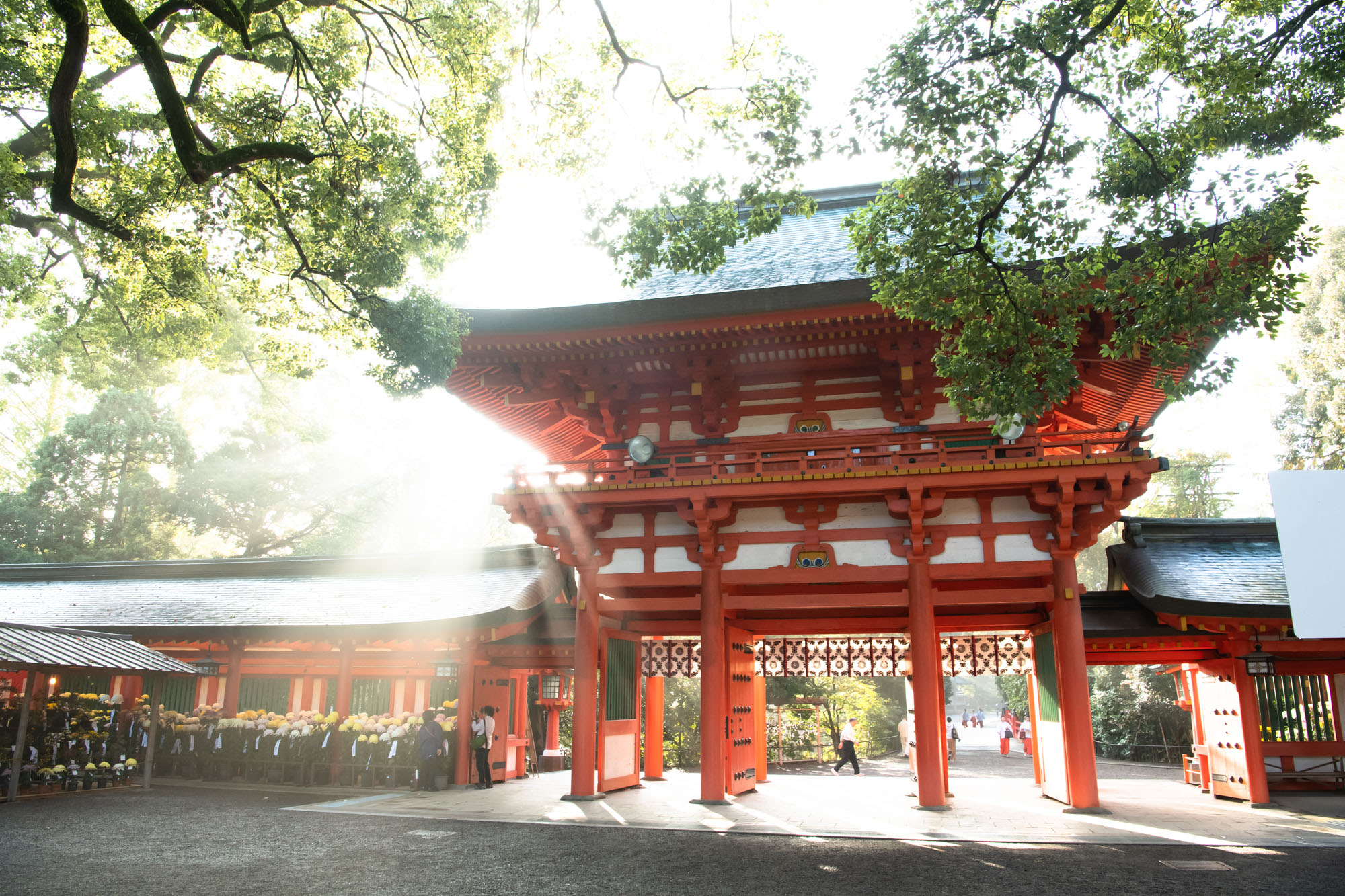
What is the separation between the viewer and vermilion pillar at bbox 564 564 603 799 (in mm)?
12891

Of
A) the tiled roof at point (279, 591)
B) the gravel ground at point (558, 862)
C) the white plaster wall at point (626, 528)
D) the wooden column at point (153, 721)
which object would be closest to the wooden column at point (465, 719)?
the tiled roof at point (279, 591)

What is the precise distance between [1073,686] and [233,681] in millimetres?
16604

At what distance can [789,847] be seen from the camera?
9.34 metres

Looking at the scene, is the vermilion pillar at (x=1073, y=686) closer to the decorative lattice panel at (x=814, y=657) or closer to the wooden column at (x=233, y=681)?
the decorative lattice panel at (x=814, y=657)

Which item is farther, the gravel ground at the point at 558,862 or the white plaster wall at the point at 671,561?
the white plaster wall at the point at 671,561

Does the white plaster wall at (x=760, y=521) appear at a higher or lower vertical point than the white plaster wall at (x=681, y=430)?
lower

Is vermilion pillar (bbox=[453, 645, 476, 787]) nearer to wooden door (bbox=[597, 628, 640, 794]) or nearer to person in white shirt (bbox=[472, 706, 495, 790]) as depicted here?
person in white shirt (bbox=[472, 706, 495, 790])

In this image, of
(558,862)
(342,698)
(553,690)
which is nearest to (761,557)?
(558,862)

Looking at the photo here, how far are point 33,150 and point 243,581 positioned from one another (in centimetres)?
1299

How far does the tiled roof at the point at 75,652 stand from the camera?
11.7 metres

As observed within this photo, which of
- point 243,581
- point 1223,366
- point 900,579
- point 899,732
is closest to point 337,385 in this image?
point 243,581

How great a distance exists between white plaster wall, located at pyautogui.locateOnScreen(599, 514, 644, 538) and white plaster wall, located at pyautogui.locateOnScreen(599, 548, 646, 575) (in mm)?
232

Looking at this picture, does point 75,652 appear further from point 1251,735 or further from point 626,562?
point 1251,735

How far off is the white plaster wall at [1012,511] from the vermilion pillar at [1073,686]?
66 cm
